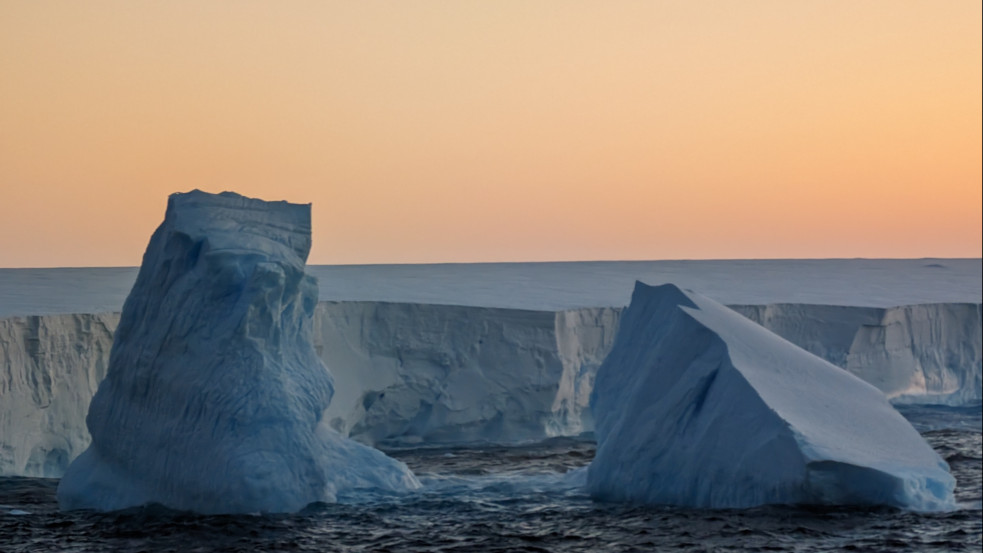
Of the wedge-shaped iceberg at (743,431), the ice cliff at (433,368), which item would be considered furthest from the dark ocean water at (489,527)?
the ice cliff at (433,368)

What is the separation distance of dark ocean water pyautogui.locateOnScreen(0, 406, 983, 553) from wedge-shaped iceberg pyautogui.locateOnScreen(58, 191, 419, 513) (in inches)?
10.5

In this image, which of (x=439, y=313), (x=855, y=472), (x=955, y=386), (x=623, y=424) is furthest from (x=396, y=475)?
(x=955, y=386)

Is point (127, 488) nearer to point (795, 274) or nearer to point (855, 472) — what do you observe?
point (855, 472)

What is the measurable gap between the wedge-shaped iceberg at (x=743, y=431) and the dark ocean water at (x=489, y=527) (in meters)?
0.21

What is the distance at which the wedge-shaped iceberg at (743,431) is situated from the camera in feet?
32.3

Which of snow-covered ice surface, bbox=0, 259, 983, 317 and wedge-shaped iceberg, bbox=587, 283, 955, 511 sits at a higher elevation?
snow-covered ice surface, bbox=0, 259, 983, 317

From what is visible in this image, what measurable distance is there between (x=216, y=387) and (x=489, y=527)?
2724 millimetres

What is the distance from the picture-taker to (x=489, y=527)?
10.2 m

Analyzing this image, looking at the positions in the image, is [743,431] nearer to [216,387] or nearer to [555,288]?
[216,387]

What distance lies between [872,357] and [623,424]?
11.0m

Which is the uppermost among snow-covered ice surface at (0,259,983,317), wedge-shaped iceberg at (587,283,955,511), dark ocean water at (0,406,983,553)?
snow-covered ice surface at (0,259,983,317)

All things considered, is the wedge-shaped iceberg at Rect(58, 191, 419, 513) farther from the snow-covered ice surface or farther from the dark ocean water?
the snow-covered ice surface

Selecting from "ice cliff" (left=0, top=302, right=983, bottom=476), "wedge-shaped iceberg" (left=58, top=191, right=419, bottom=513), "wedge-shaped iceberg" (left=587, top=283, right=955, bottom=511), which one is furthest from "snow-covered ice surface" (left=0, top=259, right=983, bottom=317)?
"wedge-shaped iceberg" (left=587, top=283, right=955, bottom=511)

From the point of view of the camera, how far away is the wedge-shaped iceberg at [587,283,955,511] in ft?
32.3
